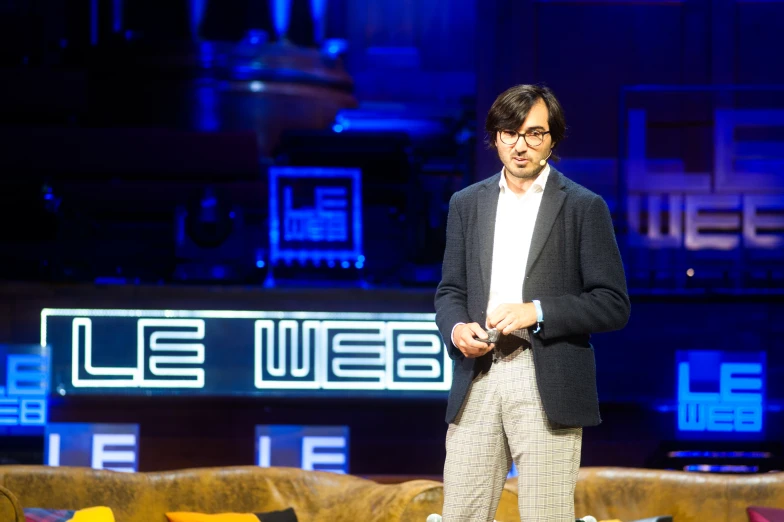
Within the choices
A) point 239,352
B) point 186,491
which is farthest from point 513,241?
point 239,352

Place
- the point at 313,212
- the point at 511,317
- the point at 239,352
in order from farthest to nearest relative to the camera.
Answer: the point at 313,212 < the point at 239,352 < the point at 511,317

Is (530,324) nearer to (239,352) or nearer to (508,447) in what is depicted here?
(508,447)

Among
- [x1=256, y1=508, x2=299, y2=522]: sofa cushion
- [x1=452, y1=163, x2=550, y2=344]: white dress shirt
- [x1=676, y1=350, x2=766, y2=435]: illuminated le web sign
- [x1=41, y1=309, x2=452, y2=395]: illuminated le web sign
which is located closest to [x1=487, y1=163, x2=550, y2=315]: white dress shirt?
[x1=452, y1=163, x2=550, y2=344]: white dress shirt

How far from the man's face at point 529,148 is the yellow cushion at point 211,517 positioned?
1.36 metres

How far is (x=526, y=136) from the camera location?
1832 millimetres

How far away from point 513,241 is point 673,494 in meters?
1.30

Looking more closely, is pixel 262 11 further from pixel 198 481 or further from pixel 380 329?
pixel 198 481

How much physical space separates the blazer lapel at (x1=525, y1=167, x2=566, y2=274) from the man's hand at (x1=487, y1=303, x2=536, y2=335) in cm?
10

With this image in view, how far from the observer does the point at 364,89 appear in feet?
19.1

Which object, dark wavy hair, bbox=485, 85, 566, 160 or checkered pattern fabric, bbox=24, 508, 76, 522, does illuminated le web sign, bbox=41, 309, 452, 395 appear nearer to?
checkered pattern fabric, bbox=24, 508, 76, 522

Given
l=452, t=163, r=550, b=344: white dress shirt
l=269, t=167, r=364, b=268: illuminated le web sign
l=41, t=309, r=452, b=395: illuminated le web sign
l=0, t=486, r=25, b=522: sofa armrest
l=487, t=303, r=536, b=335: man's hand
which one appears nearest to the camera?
l=487, t=303, r=536, b=335: man's hand

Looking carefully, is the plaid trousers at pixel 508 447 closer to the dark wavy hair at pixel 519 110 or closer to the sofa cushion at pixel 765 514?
the dark wavy hair at pixel 519 110

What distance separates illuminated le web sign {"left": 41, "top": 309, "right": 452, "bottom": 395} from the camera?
4.61 m

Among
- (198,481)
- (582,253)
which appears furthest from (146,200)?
(582,253)
